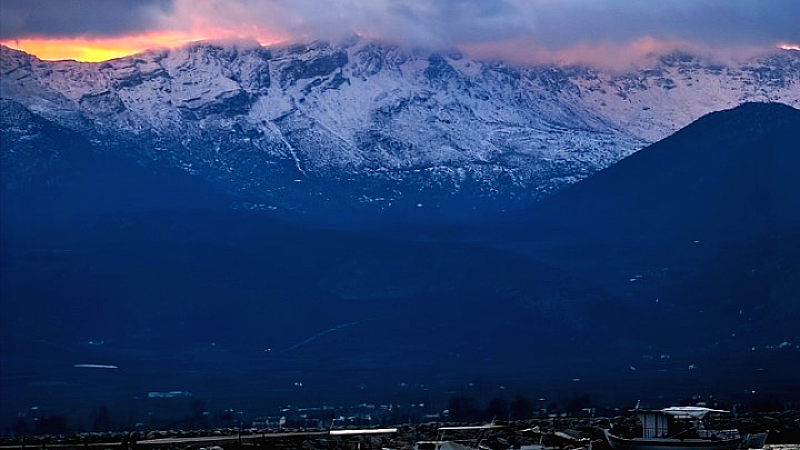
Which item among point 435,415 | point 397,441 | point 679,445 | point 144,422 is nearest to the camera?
point 679,445

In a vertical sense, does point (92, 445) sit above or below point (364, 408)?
below

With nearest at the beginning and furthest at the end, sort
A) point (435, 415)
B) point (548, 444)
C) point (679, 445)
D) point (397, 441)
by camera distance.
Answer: point (679, 445) < point (548, 444) < point (397, 441) < point (435, 415)

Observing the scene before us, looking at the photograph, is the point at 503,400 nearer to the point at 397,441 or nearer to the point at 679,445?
the point at 397,441

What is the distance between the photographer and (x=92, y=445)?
96125 mm

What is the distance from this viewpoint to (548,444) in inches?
3381

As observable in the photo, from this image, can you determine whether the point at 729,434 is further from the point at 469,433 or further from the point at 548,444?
the point at 469,433

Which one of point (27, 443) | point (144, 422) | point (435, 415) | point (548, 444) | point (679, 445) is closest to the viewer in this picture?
point (679, 445)

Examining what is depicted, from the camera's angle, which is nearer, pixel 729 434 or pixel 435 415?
pixel 729 434

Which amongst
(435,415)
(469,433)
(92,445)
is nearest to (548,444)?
(469,433)

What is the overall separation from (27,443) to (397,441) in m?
19.9

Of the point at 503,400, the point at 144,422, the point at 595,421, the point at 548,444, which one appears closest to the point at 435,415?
the point at 503,400

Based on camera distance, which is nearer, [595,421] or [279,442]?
[279,442]

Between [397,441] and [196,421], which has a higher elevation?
[196,421]

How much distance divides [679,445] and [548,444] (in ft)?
28.0
